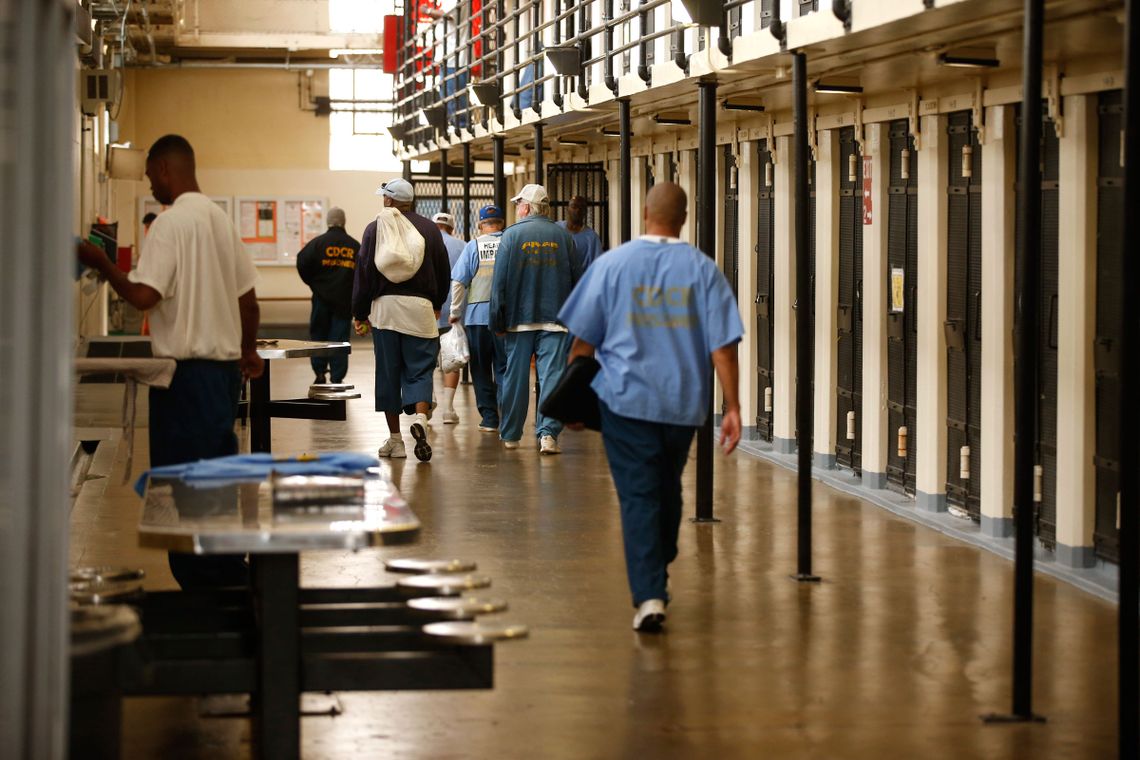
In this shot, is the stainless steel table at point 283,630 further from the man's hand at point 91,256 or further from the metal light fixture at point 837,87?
the metal light fixture at point 837,87

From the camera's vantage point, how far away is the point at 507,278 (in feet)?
35.4

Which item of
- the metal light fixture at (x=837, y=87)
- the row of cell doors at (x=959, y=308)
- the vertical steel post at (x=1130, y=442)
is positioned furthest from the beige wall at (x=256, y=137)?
the vertical steel post at (x=1130, y=442)

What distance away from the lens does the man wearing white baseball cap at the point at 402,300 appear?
10.2m

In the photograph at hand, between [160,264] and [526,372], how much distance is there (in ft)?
18.9

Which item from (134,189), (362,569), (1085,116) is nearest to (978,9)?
(1085,116)

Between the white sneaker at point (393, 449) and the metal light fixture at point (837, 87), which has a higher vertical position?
the metal light fixture at point (837, 87)

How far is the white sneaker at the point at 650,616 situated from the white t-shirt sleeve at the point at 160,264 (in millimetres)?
1992

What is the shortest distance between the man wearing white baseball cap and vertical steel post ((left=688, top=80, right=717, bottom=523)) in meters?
2.71

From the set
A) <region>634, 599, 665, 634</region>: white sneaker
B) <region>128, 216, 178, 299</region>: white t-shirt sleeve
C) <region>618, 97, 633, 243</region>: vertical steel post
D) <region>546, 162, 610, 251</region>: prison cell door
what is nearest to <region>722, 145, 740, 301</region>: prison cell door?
<region>618, 97, 633, 243</region>: vertical steel post

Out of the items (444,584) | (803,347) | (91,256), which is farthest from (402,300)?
(444,584)

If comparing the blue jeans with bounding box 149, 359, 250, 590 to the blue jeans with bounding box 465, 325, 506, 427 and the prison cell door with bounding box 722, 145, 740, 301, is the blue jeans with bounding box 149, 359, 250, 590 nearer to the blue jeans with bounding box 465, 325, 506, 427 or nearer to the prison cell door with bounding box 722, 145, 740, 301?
the blue jeans with bounding box 465, 325, 506, 427

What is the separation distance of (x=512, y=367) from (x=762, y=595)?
465 centimetres

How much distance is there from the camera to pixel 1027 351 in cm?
497

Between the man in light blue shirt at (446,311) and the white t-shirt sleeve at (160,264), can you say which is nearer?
the white t-shirt sleeve at (160,264)
